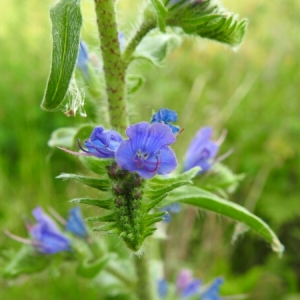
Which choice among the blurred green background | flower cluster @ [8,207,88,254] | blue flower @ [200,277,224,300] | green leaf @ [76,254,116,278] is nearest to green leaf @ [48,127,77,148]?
flower cluster @ [8,207,88,254]

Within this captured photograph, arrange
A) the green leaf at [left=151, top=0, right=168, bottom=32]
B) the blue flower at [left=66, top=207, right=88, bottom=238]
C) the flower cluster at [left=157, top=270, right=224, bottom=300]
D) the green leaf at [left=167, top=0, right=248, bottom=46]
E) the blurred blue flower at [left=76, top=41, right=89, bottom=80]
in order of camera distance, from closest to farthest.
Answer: the green leaf at [left=151, top=0, right=168, bottom=32] < the green leaf at [left=167, top=0, right=248, bottom=46] < the blurred blue flower at [left=76, top=41, right=89, bottom=80] < the blue flower at [left=66, top=207, right=88, bottom=238] < the flower cluster at [left=157, top=270, right=224, bottom=300]

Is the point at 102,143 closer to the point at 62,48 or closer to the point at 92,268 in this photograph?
the point at 62,48

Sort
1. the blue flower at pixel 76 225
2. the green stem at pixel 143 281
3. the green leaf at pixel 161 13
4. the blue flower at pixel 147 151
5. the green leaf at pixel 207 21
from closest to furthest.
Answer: the blue flower at pixel 147 151, the green leaf at pixel 161 13, the green leaf at pixel 207 21, the green stem at pixel 143 281, the blue flower at pixel 76 225

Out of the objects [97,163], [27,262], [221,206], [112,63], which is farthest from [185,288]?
[112,63]

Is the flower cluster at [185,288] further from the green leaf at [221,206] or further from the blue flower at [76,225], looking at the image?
the green leaf at [221,206]

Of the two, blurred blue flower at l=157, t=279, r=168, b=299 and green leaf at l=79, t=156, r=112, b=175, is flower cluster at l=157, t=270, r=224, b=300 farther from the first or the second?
green leaf at l=79, t=156, r=112, b=175

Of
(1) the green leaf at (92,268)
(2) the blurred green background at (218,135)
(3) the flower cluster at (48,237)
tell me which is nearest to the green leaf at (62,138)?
(3) the flower cluster at (48,237)

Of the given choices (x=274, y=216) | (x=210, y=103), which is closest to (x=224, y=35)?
(x=274, y=216)
